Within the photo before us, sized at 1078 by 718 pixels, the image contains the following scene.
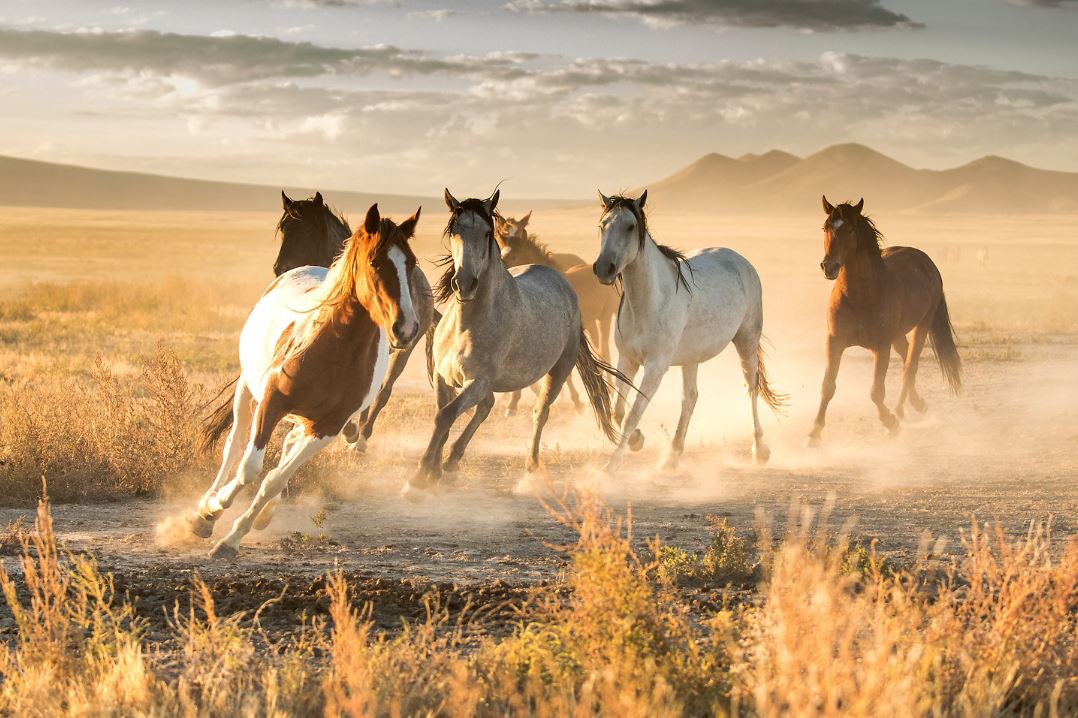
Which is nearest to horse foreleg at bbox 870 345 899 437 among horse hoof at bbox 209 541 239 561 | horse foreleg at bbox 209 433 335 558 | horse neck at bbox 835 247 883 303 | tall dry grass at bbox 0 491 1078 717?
horse neck at bbox 835 247 883 303

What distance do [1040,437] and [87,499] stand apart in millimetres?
9863

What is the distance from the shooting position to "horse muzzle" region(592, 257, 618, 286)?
10.2 metres

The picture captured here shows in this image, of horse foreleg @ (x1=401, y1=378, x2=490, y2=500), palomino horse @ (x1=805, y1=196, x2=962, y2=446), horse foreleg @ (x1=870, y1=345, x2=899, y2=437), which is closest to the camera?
horse foreleg @ (x1=401, y1=378, x2=490, y2=500)

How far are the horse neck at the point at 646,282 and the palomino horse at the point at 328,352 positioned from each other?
12.8 feet

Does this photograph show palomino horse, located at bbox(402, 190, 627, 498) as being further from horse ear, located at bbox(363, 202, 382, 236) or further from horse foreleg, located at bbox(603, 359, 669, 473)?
horse ear, located at bbox(363, 202, 382, 236)

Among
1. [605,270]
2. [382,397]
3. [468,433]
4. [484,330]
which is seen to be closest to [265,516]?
[468,433]

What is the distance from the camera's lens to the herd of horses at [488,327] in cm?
717

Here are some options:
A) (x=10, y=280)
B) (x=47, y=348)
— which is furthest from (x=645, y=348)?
(x=10, y=280)

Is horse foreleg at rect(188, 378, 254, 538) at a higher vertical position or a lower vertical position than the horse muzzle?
lower

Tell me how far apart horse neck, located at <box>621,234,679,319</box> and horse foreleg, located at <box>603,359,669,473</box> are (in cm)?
49

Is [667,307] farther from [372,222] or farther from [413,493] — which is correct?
[372,222]

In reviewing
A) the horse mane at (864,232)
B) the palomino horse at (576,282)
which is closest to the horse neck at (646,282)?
the palomino horse at (576,282)

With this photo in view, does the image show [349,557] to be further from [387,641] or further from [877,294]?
[877,294]

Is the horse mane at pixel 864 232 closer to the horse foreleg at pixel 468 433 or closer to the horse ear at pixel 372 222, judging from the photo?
the horse foreleg at pixel 468 433
